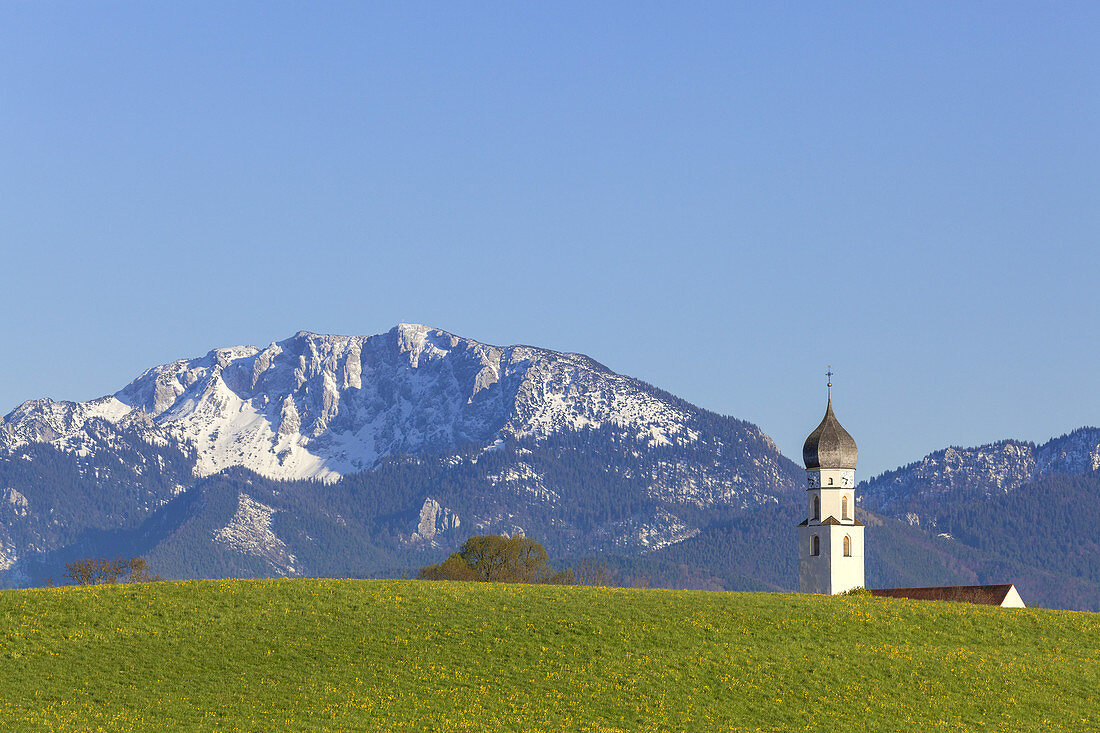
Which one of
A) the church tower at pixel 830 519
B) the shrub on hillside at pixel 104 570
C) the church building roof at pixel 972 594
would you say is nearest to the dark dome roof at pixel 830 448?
the church tower at pixel 830 519

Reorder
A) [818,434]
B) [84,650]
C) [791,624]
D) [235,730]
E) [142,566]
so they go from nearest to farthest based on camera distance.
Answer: [235,730]
[84,650]
[791,624]
[818,434]
[142,566]

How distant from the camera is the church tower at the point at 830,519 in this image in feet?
480

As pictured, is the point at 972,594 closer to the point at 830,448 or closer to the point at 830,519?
the point at 830,519

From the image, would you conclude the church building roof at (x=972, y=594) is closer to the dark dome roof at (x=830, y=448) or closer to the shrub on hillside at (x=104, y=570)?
the dark dome roof at (x=830, y=448)

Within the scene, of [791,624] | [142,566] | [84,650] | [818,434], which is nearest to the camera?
[84,650]

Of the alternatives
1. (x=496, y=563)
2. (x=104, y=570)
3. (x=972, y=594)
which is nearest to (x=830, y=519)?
(x=972, y=594)

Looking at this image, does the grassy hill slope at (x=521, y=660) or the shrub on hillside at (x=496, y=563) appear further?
the shrub on hillside at (x=496, y=563)

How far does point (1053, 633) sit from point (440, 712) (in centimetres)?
3912

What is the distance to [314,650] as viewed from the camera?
77.6 metres

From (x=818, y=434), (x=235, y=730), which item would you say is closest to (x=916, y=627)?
(x=235, y=730)

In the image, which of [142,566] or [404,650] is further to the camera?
[142,566]

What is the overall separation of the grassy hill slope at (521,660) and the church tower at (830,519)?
51.0 meters

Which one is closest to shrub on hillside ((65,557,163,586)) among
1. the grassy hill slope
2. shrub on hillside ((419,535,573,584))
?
shrub on hillside ((419,535,573,584))

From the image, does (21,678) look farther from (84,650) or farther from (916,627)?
(916,627)
